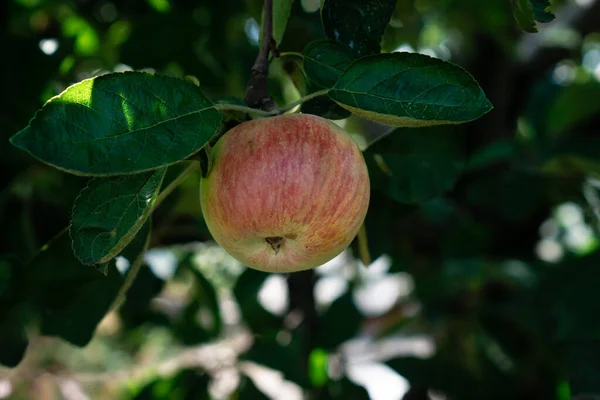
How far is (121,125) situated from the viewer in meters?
0.51

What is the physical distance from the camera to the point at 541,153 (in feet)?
4.96

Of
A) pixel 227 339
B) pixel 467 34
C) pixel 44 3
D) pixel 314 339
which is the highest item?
pixel 44 3

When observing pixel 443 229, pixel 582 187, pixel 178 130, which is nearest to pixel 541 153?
pixel 582 187

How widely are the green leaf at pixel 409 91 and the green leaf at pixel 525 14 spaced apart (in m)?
0.09

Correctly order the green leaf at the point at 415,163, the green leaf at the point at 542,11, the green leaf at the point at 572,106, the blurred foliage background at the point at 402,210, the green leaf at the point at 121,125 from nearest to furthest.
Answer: the green leaf at the point at 121,125 → the green leaf at the point at 542,11 → the green leaf at the point at 415,163 → the blurred foliage background at the point at 402,210 → the green leaf at the point at 572,106

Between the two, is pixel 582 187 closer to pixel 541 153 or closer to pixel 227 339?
pixel 541 153

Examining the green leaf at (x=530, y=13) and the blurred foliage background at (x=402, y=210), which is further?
the blurred foliage background at (x=402, y=210)


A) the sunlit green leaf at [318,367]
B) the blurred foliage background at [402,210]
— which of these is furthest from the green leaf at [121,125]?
the sunlit green leaf at [318,367]

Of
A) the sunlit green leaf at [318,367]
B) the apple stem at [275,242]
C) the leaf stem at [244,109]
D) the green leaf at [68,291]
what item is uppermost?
the leaf stem at [244,109]

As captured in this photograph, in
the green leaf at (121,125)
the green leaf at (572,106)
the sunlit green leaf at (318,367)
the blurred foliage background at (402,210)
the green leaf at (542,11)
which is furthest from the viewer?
the green leaf at (572,106)

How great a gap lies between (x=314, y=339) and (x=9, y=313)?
709mm

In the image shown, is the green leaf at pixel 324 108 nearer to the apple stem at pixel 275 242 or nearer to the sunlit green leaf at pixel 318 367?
the apple stem at pixel 275 242

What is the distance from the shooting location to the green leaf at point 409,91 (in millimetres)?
533

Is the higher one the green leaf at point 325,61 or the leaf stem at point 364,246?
the green leaf at point 325,61
